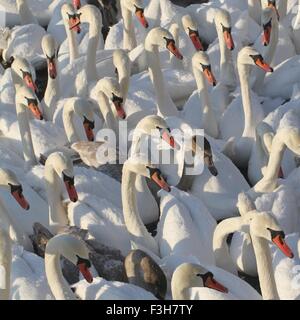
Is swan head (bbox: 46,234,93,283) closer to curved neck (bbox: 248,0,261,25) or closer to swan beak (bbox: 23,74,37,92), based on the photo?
swan beak (bbox: 23,74,37,92)

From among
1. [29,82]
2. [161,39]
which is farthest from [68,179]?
[161,39]

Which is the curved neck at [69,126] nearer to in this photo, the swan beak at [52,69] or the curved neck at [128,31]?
the swan beak at [52,69]

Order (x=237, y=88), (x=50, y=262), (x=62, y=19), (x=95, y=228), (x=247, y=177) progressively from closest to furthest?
(x=50, y=262)
(x=95, y=228)
(x=247, y=177)
(x=237, y=88)
(x=62, y=19)

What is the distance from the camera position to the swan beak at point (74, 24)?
1936 centimetres

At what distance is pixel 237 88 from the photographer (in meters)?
18.8

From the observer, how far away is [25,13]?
20.9 m

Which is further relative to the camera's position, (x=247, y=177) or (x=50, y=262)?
(x=247, y=177)

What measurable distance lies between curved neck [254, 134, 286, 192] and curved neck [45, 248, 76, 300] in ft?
9.44

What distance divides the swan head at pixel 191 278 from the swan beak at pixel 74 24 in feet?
19.3

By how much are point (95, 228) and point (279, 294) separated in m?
2.13

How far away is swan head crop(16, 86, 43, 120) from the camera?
17391 millimetres

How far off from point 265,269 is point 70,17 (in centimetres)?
597

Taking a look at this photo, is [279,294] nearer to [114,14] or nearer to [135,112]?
[135,112]

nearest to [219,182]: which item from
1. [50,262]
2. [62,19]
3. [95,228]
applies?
[95,228]
